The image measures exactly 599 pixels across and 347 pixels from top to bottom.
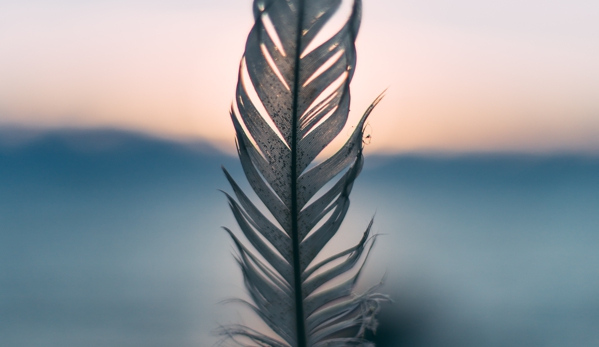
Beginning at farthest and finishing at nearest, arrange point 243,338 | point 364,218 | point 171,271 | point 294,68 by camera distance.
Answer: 1. point 171,271
2. point 364,218
3. point 243,338
4. point 294,68

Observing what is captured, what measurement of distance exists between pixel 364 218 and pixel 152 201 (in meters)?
0.54

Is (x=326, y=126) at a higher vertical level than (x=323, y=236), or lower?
higher

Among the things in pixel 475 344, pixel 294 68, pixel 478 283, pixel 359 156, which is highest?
pixel 294 68

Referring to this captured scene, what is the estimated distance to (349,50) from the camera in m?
0.52

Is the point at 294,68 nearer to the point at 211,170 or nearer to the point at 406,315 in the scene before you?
the point at 211,170

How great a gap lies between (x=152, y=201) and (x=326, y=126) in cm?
62

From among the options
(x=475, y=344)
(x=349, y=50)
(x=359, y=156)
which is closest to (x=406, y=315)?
(x=475, y=344)

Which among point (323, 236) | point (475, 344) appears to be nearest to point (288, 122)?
point (323, 236)

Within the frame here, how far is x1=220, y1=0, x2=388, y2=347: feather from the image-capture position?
504 mm

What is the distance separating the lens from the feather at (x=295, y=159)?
50 cm

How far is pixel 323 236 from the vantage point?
1.85ft

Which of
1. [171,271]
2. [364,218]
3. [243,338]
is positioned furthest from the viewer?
[171,271]

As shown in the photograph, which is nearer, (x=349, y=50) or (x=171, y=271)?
(x=349, y=50)

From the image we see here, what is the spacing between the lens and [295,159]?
1.76ft
